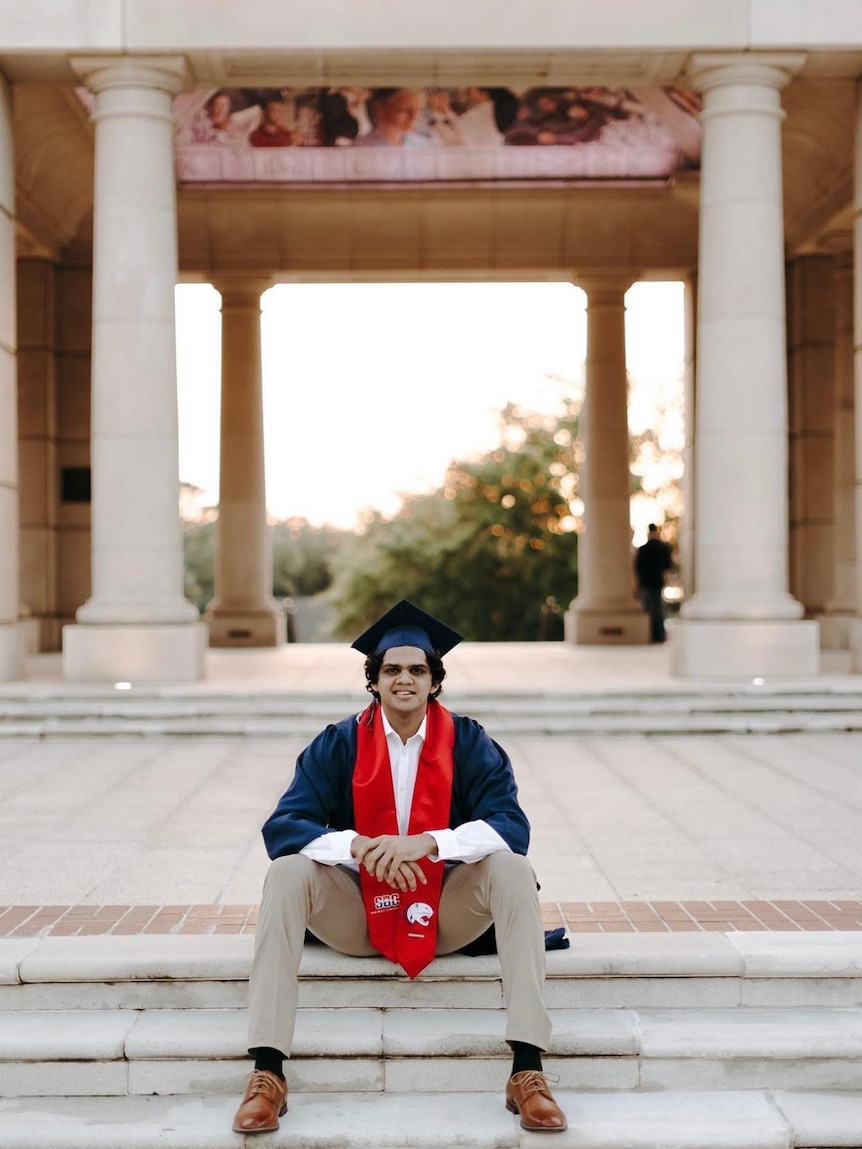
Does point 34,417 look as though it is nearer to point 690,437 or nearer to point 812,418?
point 690,437

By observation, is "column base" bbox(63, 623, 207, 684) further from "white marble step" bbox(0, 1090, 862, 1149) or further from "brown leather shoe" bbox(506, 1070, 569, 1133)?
"brown leather shoe" bbox(506, 1070, 569, 1133)

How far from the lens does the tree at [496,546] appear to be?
139 ft

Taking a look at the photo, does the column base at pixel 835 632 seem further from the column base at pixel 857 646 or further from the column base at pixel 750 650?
the column base at pixel 750 650

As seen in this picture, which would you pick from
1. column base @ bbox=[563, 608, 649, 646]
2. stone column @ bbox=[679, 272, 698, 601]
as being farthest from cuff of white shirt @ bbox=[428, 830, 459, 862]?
stone column @ bbox=[679, 272, 698, 601]

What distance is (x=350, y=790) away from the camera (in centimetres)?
536

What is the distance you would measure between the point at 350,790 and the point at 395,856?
0.51m

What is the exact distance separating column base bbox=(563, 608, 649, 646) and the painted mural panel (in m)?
7.15

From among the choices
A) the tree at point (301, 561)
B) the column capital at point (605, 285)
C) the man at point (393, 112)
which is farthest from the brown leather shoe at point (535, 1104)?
the tree at point (301, 561)

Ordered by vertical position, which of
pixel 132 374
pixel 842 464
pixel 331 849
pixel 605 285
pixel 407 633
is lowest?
pixel 331 849

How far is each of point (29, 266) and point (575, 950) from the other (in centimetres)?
1832

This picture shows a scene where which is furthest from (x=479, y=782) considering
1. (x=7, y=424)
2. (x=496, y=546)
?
(x=496, y=546)

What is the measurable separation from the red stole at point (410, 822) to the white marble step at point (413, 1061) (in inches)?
13.9

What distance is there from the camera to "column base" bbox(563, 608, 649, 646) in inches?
883

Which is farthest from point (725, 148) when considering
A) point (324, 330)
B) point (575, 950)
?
point (324, 330)
